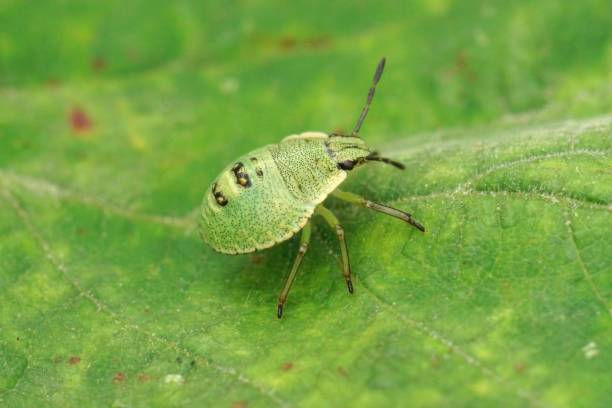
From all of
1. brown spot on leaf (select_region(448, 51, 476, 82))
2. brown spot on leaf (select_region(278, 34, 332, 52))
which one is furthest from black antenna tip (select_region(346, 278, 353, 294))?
brown spot on leaf (select_region(278, 34, 332, 52))

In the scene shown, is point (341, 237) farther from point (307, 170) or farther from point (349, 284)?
point (307, 170)

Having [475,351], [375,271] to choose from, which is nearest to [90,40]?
[375,271]

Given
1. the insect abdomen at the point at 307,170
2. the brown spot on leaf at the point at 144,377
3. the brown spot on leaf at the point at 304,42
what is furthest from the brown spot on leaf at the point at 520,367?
the brown spot on leaf at the point at 304,42

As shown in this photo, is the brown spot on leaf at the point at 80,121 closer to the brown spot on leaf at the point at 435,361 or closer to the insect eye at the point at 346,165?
the insect eye at the point at 346,165

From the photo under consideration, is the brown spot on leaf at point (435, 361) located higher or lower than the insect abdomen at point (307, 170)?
lower

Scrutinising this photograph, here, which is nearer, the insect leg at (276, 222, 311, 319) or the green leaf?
the green leaf

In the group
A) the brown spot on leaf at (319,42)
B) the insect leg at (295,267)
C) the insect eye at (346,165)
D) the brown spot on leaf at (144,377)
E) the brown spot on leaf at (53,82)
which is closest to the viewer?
the brown spot on leaf at (144,377)

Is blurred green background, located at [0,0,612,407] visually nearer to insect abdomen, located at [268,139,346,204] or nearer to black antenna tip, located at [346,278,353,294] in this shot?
black antenna tip, located at [346,278,353,294]

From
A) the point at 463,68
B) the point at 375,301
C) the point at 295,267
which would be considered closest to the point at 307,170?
the point at 295,267
